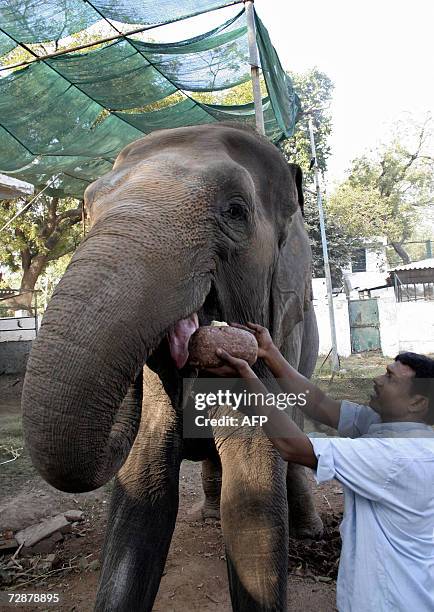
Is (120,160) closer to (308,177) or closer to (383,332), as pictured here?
(383,332)

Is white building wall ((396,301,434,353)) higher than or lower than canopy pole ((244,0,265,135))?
lower

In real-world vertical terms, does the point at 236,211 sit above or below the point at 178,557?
above

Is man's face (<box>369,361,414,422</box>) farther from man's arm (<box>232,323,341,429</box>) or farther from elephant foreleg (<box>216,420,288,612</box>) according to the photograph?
elephant foreleg (<box>216,420,288,612</box>)

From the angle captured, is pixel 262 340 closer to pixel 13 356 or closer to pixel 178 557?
pixel 178 557

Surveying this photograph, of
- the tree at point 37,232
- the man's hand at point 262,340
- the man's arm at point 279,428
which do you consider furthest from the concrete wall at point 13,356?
the man's arm at point 279,428

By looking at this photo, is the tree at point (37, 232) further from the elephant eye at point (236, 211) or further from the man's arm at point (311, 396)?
the elephant eye at point (236, 211)

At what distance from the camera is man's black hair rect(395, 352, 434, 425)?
203cm

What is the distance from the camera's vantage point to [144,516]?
2.54m

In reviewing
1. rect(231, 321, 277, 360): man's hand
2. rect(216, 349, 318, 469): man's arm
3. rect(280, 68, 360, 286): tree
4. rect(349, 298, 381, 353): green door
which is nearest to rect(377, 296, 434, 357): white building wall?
rect(349, 298, 381, 353): green door

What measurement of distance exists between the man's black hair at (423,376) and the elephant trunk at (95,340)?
85 cm

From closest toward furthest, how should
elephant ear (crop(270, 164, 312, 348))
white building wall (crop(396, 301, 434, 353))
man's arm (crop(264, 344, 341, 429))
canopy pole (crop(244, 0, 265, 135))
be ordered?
man's arm (crop(264, 344, 341, 429))
elephant ear (crop(270, 164, 312, 348))
canopy pole (crop(244, 0, 265, 135))
white building wall (crop(396, 301, 434, 353))

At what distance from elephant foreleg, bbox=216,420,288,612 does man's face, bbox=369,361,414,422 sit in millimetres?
702

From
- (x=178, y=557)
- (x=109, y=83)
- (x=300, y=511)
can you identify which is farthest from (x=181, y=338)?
(x=109, y=83)

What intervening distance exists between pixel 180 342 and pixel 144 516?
106cm
